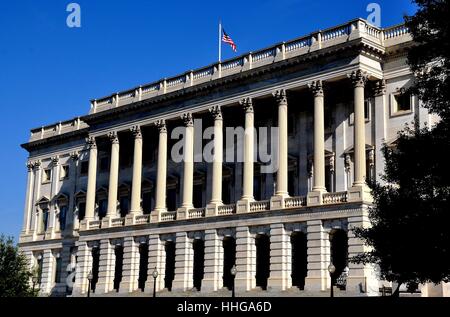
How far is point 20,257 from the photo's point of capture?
71938mm

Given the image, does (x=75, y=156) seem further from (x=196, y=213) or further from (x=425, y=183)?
(x=425, y=183)

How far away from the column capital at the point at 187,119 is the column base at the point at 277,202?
1289cm

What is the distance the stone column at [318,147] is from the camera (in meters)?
52.4

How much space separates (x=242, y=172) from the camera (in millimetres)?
61031

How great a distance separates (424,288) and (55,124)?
52.4 meters

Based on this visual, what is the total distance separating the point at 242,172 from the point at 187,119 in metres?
7.63

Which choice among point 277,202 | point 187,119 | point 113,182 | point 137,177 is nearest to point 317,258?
point 277,202

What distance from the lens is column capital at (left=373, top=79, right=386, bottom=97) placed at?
5325 centimetres

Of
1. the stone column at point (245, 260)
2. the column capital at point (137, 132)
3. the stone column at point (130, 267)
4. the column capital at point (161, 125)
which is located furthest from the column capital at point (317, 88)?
the stone column at point (130, 267)

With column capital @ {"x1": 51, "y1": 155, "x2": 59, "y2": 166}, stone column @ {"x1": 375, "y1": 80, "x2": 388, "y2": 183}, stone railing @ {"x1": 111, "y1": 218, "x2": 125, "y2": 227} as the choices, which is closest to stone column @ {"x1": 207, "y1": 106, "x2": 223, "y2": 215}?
stone railing @ {"x1": 111, "y1": 218, "x2": 125, "y2": 227}

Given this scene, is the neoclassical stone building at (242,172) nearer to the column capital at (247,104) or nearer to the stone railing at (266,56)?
the stone railing at (266,56)

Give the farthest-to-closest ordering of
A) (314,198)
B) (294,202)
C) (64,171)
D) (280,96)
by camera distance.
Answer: (64,171) < (280,96) < (294,202) < (314,198)

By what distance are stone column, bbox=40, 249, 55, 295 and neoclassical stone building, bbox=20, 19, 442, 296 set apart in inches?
7.3

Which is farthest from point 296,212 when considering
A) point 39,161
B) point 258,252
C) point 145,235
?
point 39,161
